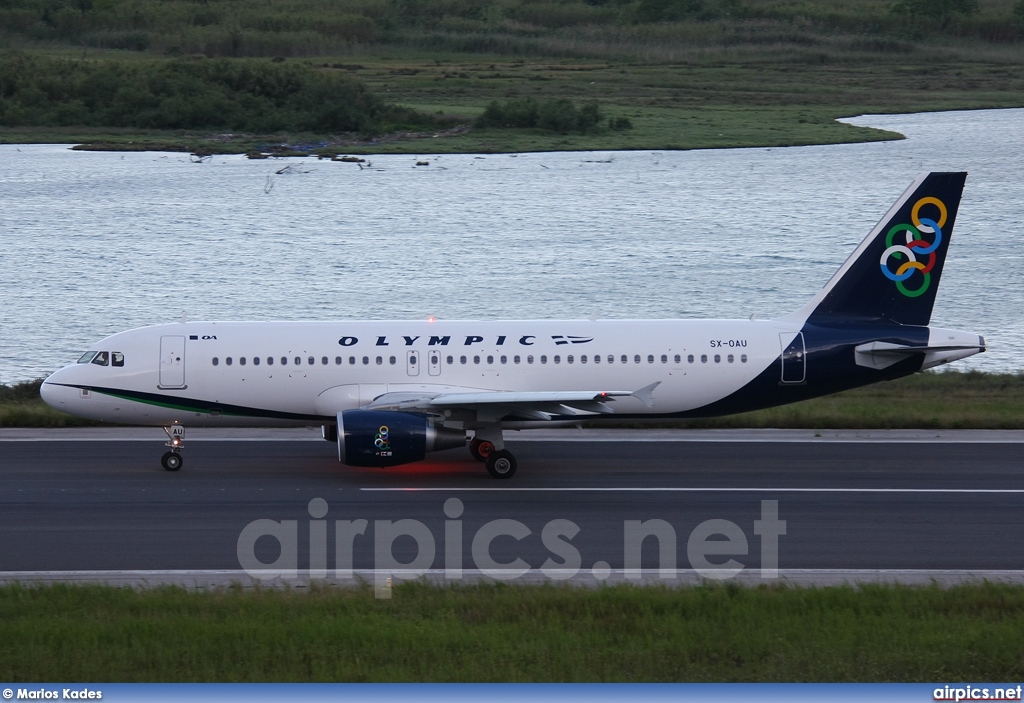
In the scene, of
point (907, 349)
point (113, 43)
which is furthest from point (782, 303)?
point (113, 43)

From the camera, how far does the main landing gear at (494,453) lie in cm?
2852

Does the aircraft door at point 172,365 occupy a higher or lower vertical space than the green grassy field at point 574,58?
lower

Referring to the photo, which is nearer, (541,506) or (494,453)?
(541,506)

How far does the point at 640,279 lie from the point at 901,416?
38561 millimetres

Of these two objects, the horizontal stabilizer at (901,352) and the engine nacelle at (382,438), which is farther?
the horizontal stabilizer at (901,352)

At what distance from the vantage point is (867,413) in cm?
3619

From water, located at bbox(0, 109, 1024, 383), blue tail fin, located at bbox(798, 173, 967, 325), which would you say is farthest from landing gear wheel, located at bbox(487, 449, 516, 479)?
water, located at bbox(0, 109, 1024, 383)

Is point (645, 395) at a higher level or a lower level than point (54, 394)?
higher

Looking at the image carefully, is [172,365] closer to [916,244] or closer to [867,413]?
[916,244]

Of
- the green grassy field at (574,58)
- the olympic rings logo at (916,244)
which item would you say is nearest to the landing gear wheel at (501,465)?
the olympic rings logo at (916,244)

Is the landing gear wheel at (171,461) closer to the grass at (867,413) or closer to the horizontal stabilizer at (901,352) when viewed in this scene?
the grass at (867,413)

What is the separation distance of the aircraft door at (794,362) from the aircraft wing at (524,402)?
Answer: 344cm

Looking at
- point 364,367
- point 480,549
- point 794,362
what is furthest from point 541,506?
point 794,362

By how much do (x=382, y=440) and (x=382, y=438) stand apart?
4cm
